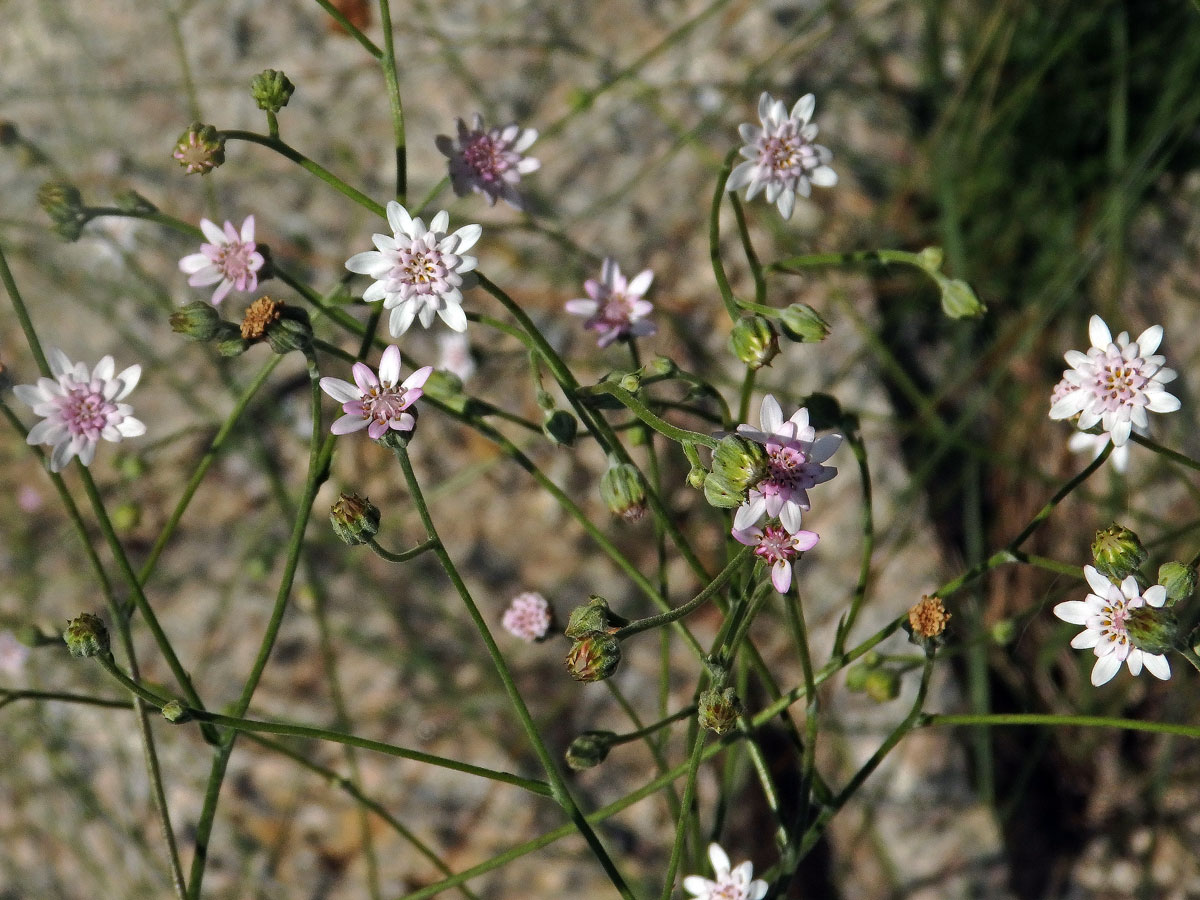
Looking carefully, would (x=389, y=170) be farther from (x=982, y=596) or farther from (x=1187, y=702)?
(x=1187, y=702)

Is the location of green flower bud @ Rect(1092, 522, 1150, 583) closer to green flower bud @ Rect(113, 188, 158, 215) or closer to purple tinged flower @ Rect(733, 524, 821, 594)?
purple tinged flower @ Rect(733, 524, 821, 594)

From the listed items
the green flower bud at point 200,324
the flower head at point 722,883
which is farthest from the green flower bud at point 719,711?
the green flower bud at point 200,324

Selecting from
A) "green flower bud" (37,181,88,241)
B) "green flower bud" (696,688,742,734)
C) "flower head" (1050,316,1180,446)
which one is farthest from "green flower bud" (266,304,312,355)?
"flower head" (1050,316,1180,446)

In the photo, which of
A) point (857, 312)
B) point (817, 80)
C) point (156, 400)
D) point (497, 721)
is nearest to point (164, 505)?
point (156, 400)

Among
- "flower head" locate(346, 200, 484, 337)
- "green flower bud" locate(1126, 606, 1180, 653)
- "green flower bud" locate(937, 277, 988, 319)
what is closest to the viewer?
→ "green flower bud" locate(1126, 606, 1180, 653)

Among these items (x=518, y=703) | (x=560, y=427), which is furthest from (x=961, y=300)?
(x=518, y=703)
